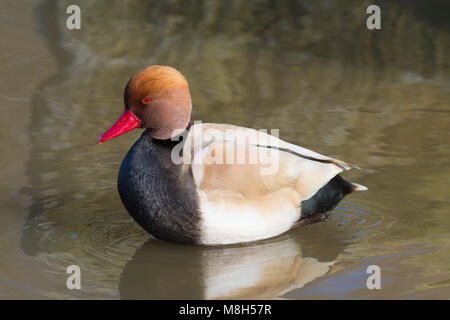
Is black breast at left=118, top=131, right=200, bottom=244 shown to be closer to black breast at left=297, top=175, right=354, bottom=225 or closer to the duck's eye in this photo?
the duck's eye

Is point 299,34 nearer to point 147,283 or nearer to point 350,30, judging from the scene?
point 350,30

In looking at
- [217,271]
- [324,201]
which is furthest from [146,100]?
[324,201]

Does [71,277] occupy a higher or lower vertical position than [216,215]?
lower

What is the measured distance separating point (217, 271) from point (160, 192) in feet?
1.77

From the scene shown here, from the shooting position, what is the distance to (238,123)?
739cm

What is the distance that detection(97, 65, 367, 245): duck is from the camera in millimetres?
4699

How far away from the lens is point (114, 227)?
207 inches

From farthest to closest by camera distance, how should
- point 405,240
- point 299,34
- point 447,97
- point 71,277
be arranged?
point 299,34
point 447,97
point 405,240
point 71,277

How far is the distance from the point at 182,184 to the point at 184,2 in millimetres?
7227

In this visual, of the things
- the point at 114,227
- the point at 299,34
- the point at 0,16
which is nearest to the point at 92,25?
the point at 0,16

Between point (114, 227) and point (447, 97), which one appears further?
point (447, 97)

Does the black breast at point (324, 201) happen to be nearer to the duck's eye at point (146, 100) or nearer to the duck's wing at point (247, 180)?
the duck's wing at point (247, 180)

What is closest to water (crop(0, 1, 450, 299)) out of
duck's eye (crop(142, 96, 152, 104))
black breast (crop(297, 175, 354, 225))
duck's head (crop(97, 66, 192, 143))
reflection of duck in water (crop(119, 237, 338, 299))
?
reflection of duck in water (crop(119, 237, 338, 299))

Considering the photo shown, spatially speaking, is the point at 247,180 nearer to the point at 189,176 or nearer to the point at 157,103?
the point at 189,176
